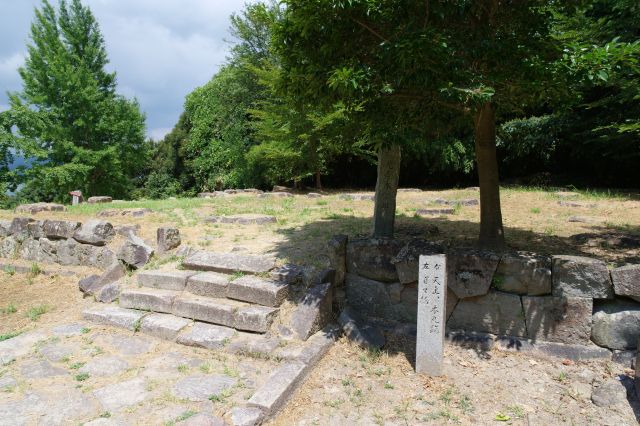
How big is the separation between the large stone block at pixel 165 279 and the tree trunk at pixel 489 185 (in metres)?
3.51

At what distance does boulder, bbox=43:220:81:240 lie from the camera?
670 cm

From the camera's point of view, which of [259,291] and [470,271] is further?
[259,291]

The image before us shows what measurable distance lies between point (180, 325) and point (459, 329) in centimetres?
288

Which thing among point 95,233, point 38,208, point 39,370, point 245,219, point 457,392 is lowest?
point 457,392

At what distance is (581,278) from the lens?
355 cm

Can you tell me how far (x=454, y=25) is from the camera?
3602 millimetres

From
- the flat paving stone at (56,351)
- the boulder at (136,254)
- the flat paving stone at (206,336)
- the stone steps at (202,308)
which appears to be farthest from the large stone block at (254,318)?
the boulder at (136,254)

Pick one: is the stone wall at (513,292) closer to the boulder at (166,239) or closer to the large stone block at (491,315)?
the large stone block at (491,315)

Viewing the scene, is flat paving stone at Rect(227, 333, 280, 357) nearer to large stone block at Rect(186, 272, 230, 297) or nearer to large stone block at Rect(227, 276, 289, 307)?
large stone block at Rect(227, 276, 289, 307)

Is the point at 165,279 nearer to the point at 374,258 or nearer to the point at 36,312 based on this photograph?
the point at 36,312

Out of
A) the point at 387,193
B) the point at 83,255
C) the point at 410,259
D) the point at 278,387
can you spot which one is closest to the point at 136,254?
the point at 83,255

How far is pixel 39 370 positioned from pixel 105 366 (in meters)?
0.55

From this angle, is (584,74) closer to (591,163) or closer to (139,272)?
(139,272)

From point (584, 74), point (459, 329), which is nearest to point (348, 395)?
point (459, 329)
